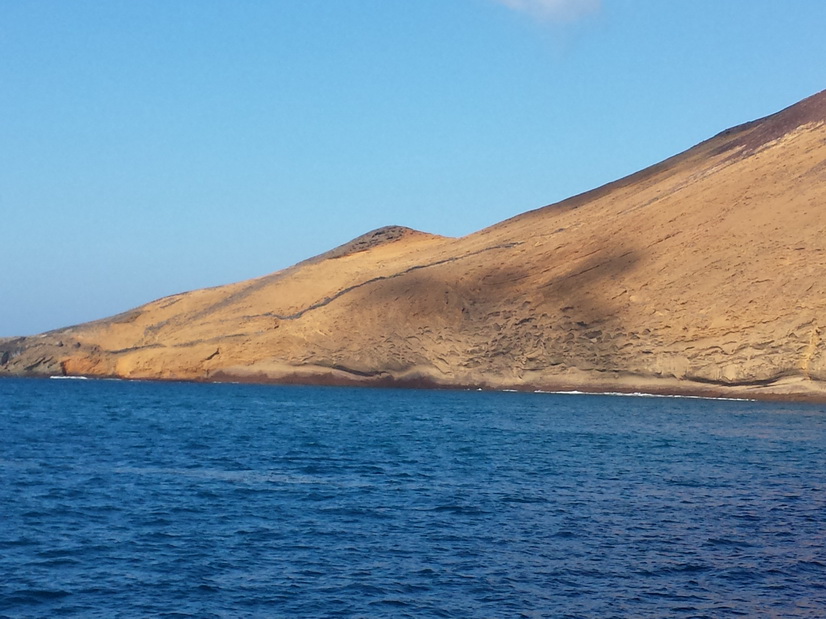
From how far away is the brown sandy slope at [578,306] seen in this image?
226ft

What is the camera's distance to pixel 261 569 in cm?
1795

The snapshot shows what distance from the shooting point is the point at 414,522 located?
22.0m

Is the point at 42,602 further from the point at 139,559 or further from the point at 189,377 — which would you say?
the point at 189,377

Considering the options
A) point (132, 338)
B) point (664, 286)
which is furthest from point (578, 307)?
point (132, 338)

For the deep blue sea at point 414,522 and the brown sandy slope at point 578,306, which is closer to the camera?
the deep blue sea at point 414,522

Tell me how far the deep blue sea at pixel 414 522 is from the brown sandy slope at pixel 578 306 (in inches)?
1040

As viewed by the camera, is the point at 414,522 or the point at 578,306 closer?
the point at 414,522

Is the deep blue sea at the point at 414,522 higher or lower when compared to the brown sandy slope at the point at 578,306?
lower

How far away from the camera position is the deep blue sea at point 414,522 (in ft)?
53.6

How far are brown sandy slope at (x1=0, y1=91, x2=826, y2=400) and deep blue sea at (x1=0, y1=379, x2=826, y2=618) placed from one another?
1040 inches

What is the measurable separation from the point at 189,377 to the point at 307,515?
7664 centimetres

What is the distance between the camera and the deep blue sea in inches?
643

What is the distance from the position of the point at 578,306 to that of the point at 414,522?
190ft

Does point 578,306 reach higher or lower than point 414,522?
higher
